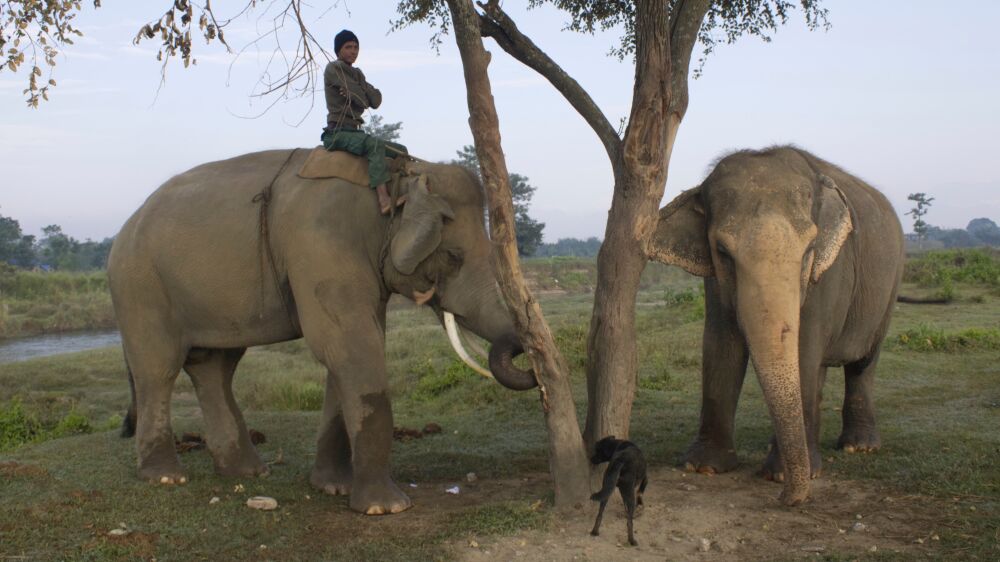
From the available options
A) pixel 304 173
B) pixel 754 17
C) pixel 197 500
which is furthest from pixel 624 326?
pixel 754 17

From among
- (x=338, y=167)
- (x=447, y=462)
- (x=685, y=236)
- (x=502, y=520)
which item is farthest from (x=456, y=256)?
(x=447, y=462)

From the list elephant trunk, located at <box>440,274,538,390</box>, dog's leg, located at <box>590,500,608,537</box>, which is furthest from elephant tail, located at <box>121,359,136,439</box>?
dog's leg, located at <box>590,500,608,537</box>

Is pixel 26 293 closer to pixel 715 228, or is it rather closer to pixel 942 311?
pixel 942 311

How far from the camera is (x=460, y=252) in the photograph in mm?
6699

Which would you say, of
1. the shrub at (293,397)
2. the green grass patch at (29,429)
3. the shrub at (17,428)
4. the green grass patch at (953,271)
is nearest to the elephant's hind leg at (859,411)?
the shrub at (293,397)

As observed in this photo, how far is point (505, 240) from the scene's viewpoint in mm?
5785

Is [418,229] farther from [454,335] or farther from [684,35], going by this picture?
[684,35]

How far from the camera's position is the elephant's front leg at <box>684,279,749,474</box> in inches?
282

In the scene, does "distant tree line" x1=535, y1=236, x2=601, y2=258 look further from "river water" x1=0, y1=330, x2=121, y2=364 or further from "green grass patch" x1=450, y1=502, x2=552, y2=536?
"green grass patch" x1=450, y1=502, x2=552, y2=536

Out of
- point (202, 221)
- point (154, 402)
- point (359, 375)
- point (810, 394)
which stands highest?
point (202, 221)

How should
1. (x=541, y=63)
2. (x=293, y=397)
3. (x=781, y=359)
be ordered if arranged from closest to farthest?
(x=781, y=359)
(x=541, y=63)
(x=293, y=397)

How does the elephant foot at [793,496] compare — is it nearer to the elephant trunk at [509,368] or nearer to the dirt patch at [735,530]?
the dirt patch at [735,530]

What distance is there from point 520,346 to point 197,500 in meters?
2.61

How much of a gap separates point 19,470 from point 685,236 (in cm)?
524
